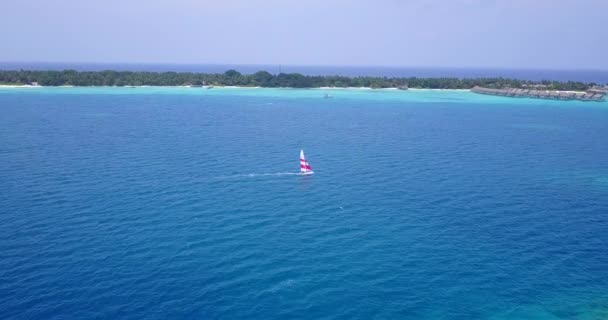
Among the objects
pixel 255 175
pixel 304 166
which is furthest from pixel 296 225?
pixel 304 166

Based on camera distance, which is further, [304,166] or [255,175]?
[304,166]

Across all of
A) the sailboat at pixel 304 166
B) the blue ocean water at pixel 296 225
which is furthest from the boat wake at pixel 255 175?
the sailboat at pixel 304 166

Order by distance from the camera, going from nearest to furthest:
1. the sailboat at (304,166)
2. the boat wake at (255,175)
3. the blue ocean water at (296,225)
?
the blue ocean water at (296,225), the boat wake at (255,175), the sailboat at (304,166)

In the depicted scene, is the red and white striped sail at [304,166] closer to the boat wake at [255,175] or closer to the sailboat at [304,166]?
the sailboat at [304,166]

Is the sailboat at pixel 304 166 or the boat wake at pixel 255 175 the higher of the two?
the sailboat at pixel 304 166

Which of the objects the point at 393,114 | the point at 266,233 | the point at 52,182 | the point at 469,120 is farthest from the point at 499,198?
the point at 393,114

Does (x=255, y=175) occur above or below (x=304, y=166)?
below

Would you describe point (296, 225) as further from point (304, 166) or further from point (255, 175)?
point (304, 166)

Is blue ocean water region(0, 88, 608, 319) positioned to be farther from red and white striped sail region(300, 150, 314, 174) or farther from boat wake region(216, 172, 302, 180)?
red and white striped sail region(300, 150, 314, 174)

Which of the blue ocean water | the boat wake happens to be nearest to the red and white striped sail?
the boat wake
